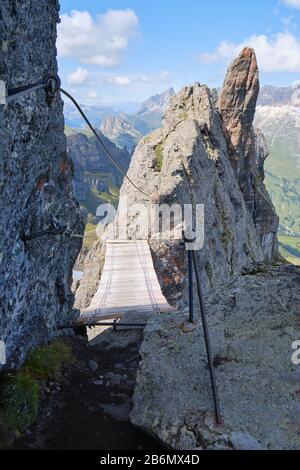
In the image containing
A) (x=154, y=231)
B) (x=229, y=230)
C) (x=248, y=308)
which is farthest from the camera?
(x=229, y=230)

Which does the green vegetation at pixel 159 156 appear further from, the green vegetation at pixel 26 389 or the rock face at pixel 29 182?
the green vegetation at pixel 26 389

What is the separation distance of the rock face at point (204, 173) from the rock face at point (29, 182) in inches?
622

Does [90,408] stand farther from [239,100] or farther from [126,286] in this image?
[239,100]

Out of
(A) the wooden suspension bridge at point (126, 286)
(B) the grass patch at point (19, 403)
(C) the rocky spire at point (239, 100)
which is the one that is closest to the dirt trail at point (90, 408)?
(B) the grass patch at point (19, 403)

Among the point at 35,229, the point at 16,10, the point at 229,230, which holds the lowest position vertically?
the point at 229,230

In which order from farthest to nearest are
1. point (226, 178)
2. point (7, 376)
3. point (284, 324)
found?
1. point (226, 178)
2. point (284, 324)
3. point (7, 376)

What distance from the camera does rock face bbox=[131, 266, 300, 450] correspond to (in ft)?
26.5

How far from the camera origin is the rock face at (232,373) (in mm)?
8062

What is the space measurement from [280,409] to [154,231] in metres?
22.1

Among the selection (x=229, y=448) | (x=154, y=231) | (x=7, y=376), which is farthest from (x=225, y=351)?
(x=154, y=231)

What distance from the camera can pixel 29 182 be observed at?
10031mm

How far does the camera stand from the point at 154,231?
30250 mm

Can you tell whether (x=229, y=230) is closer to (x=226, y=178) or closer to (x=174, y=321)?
(x=226, y=178)

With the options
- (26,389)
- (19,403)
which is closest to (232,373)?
(26,389)
